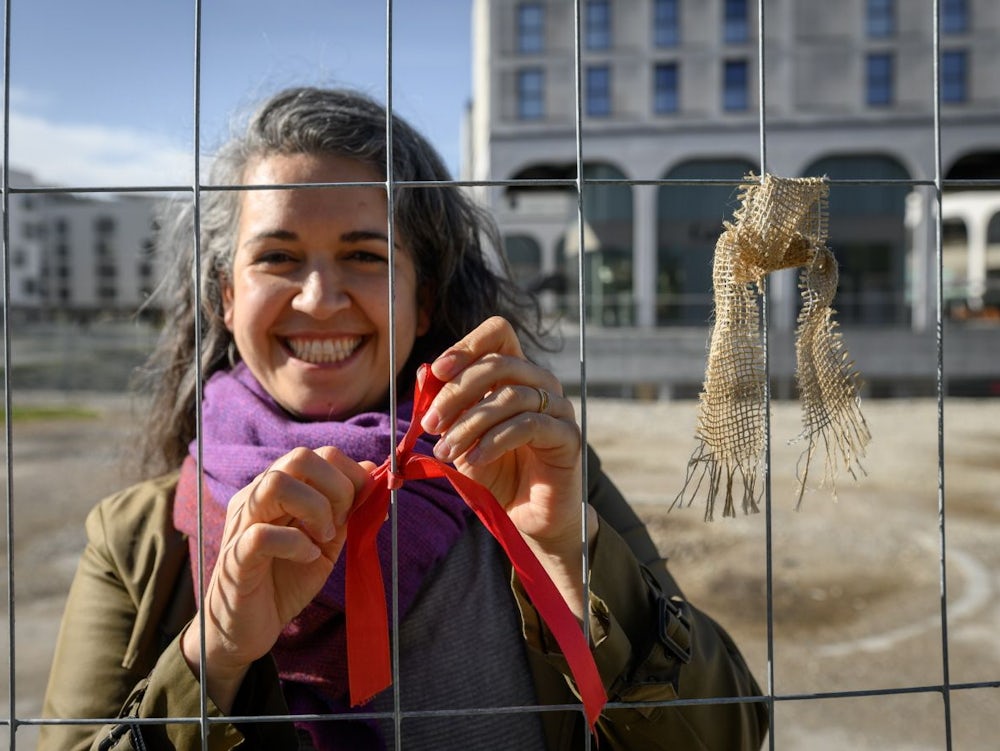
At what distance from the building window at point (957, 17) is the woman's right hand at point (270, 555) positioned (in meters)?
26.2

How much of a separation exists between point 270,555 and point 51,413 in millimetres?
13423

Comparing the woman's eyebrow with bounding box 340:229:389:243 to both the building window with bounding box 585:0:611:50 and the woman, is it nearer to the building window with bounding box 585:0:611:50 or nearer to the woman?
the woman

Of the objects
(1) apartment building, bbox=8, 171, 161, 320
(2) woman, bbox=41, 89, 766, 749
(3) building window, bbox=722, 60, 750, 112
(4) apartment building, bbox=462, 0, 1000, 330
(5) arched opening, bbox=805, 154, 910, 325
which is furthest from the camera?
(1) apartment building, bbox=8, 171, 161, 320

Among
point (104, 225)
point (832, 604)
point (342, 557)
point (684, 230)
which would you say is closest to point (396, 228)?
point (342, 557)

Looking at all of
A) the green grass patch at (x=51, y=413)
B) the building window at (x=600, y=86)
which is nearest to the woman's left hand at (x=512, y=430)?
the green grass patch at (x=51, y=413)

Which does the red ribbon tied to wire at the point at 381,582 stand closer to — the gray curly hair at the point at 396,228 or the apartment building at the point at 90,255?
the gray curly hair at the point at 396,228

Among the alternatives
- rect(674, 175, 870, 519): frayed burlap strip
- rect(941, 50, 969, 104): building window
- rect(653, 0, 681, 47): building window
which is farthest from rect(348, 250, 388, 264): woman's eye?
rect(941, 50, 969, 104): building window

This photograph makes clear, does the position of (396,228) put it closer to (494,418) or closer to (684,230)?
(494,418)

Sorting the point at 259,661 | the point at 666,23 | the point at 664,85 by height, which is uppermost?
the point at 666,23

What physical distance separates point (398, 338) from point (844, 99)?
2418cm

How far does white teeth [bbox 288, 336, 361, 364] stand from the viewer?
54.0 inches

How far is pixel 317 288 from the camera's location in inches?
51.3

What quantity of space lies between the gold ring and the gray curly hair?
0.49 meters

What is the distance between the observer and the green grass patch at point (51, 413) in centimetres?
1224
